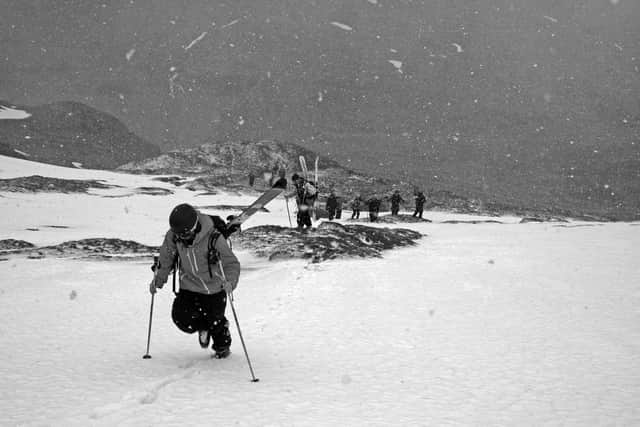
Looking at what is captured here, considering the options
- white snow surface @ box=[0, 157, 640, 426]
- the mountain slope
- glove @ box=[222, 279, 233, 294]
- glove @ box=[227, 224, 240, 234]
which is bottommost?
white snow surface @ box=[0, 157, 640, 426]

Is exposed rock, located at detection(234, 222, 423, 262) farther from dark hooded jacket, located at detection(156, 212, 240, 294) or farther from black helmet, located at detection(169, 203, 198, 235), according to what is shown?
black helmet, located at detection(169, 203, 198, 235)

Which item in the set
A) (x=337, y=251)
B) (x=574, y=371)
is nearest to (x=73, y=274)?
(x=337, y=251)

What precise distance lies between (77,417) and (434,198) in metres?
52.2

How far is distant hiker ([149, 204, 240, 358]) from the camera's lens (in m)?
5.82

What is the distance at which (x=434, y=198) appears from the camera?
54.5 meters

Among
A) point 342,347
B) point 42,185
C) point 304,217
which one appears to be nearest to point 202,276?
point 342,347

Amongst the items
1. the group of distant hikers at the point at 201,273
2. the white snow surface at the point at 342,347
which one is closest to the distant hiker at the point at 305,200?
the white snow surface at the point at 342,347

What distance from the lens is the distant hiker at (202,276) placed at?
5.82m

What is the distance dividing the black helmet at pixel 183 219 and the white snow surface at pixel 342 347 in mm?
1527

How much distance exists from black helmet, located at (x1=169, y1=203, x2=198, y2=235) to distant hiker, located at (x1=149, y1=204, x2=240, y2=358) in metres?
0.06

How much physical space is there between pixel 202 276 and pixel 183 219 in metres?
0.81

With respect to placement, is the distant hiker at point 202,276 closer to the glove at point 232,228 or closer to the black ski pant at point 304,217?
the glove at point 232,228

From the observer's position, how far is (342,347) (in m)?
6.96

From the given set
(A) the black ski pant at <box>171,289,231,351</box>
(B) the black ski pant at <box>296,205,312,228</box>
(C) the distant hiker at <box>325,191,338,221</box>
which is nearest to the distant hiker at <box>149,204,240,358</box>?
(A) the black ski pant at <box>171,289,231,351</box>
